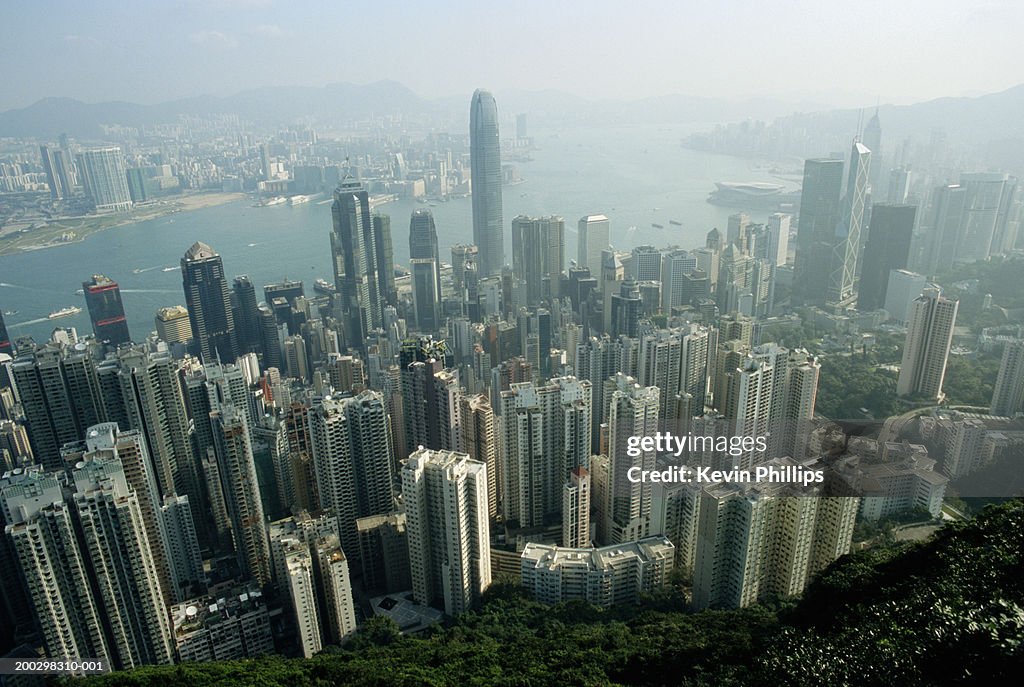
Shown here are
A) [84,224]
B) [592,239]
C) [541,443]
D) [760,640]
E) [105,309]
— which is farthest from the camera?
[592,239]

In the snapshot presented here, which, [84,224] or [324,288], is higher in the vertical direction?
[84,224]

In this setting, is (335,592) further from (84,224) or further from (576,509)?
(84,224)

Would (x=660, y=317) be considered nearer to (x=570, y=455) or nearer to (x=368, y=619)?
(x=570, y=455)

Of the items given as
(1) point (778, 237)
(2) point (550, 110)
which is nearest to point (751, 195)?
(1) point (778, 237)

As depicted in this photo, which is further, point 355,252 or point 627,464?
point 355,252

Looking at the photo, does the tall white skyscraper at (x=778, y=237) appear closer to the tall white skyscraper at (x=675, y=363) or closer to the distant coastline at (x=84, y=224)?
the tall white skyscraper at (x=675, y=363)

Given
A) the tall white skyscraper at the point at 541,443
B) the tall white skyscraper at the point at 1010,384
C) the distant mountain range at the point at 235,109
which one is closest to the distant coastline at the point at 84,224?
the distant mountain range at the point at 235,109
